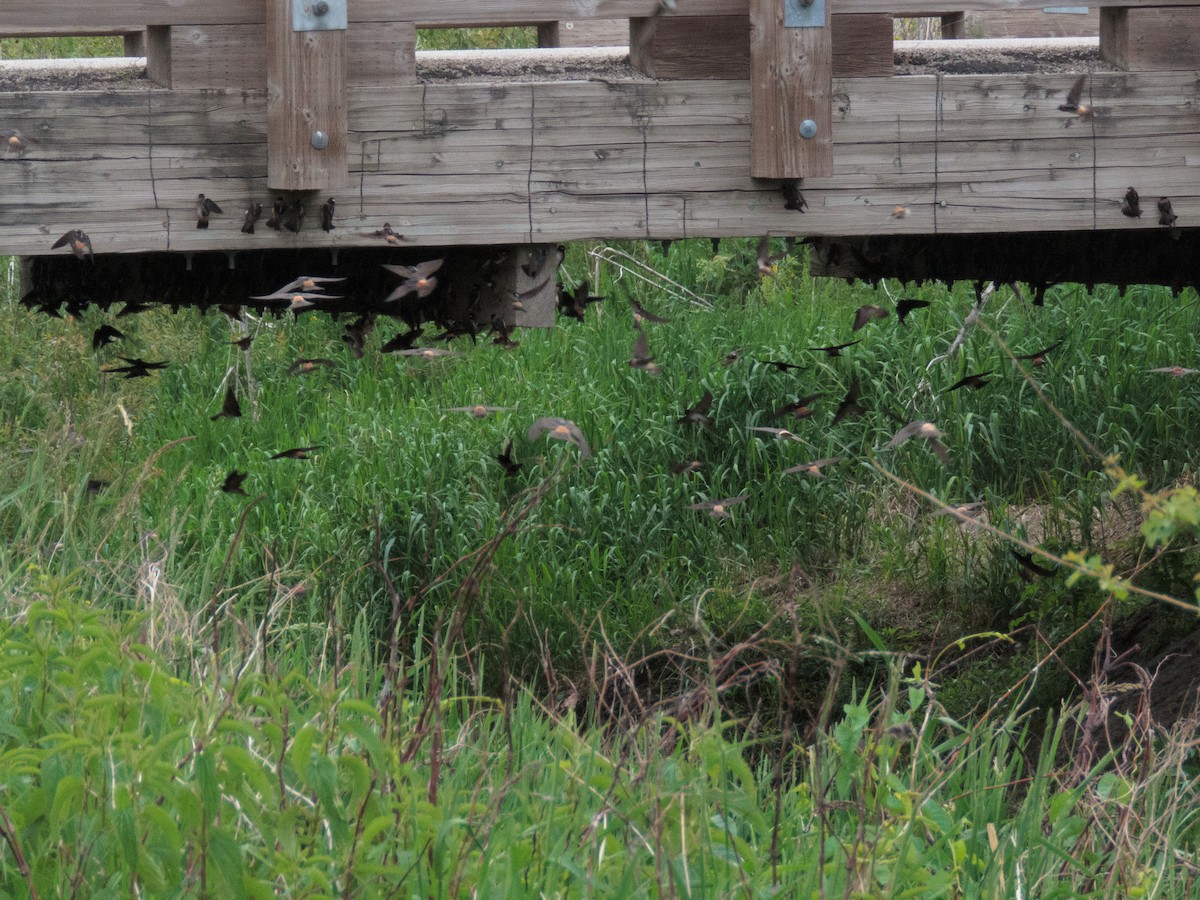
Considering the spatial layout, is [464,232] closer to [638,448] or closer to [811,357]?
[638,448]

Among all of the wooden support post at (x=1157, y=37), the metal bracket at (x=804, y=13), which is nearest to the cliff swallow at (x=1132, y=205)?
the wooden support post at (x=1157, y=37)

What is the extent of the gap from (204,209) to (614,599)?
352 cm

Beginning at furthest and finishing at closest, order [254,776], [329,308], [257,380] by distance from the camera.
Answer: [257,380], [329,308], [254,776]

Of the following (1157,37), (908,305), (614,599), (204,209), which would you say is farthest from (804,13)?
(614,599)

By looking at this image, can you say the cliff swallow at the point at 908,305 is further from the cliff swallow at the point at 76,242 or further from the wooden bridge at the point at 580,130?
the cliff swallow at the point at 76,242

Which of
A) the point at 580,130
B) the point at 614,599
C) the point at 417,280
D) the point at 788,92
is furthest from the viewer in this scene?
the point at 614,599

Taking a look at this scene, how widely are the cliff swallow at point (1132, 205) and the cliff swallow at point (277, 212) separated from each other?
8.03ft

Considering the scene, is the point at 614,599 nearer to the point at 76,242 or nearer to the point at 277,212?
the point at 277,212

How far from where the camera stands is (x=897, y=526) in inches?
292

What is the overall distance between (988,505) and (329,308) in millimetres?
3915

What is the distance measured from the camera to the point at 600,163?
13.4ft

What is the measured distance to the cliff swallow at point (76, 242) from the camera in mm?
3705

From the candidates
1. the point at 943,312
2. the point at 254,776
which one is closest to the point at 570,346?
the point at 943,312

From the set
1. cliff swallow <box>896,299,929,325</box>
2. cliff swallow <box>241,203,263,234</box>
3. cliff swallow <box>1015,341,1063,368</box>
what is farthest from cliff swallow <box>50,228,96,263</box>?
cliff swallow <box>1015,341,1063,368</box>
